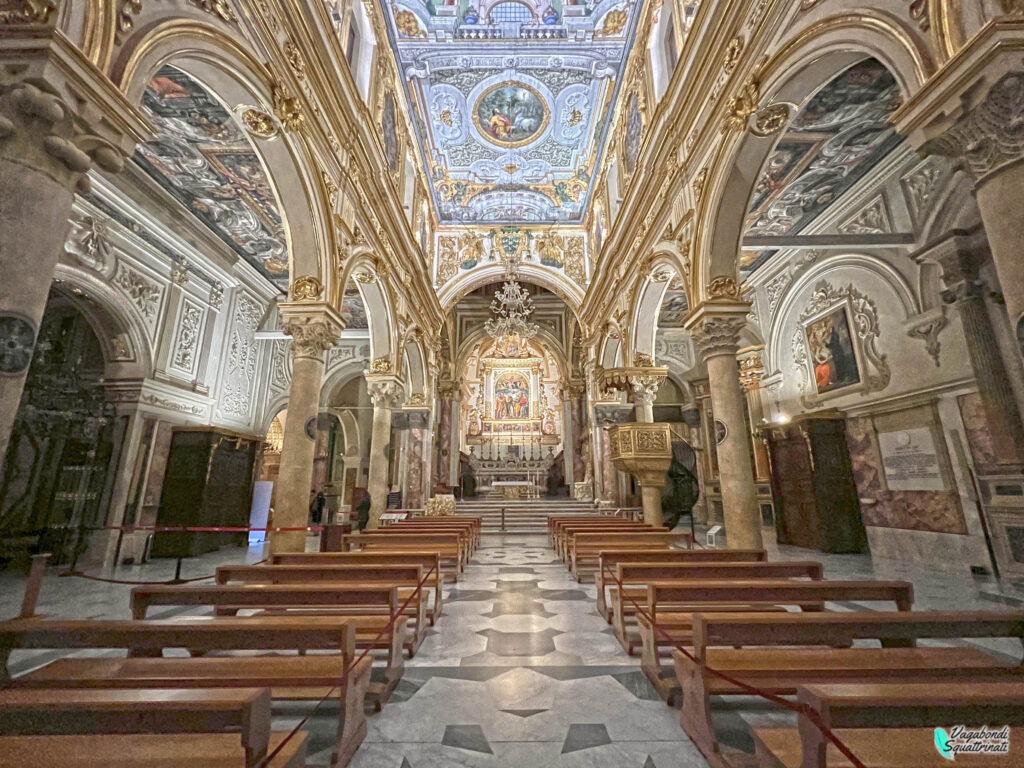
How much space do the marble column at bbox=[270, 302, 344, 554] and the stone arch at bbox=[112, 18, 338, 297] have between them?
0.49 m

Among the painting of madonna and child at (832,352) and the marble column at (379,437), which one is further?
the marble column at (379,437)

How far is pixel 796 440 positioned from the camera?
9430mm

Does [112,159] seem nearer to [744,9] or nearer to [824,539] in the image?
[744,9]

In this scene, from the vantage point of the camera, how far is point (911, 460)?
24.1ft

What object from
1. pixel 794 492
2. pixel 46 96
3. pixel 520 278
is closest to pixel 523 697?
pixel 46 96

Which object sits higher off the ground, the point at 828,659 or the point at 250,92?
the point at 250,92

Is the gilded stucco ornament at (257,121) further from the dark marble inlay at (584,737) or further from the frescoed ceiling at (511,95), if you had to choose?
the dark marble inlay at (584,737)

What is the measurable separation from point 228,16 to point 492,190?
10389 millimetres

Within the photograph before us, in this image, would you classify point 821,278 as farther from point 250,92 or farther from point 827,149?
point 250,92

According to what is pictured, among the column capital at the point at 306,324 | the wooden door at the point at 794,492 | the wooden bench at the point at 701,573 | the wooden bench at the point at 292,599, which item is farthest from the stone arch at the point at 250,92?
the wooden door at the point at 794,492

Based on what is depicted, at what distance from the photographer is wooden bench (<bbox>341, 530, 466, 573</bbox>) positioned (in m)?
5.35

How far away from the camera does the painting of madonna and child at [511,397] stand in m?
24.0

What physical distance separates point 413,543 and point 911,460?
8183mm

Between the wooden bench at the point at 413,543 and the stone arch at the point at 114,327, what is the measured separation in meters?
6.08
